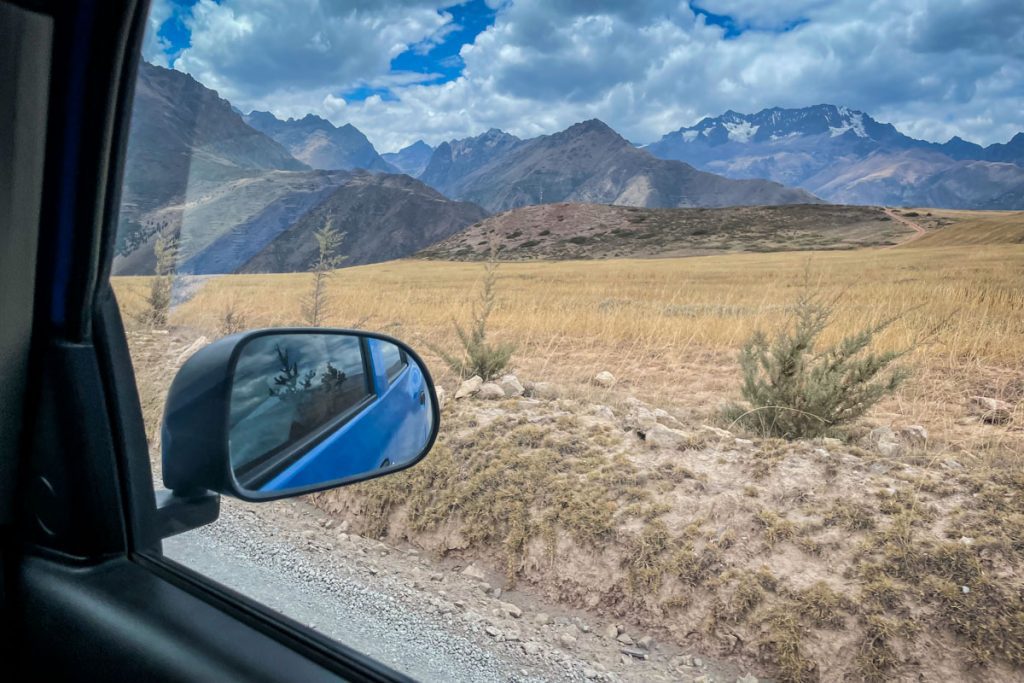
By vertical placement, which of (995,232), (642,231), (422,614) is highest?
(642,231)

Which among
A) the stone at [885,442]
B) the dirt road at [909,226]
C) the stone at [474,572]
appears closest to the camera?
the stone at [474,572]

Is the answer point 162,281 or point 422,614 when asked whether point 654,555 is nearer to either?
point 422,614

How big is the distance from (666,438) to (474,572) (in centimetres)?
157

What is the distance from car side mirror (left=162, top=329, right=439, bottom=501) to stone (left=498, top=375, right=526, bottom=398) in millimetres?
2975

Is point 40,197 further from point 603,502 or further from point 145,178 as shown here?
point 603,502

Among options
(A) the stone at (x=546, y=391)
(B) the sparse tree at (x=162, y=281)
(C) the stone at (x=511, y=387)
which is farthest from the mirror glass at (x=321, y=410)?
(A) the stone at (x=546, y=391)

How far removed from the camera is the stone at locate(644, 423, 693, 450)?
401 centimetres

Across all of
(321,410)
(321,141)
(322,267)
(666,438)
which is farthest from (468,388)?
(321,410)

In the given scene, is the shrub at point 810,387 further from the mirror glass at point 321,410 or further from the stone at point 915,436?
the mirror glass at point 321,410

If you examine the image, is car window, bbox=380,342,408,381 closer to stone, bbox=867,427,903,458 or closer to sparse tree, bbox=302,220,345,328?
sparse tree, bbox=302,220,345,328

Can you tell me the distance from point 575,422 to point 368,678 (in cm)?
330

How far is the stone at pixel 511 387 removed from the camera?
5.41 m

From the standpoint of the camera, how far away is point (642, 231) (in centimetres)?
5303

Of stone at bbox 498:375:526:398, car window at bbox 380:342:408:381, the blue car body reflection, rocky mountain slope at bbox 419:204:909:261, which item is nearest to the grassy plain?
stone at bbox 498:375:526:398
